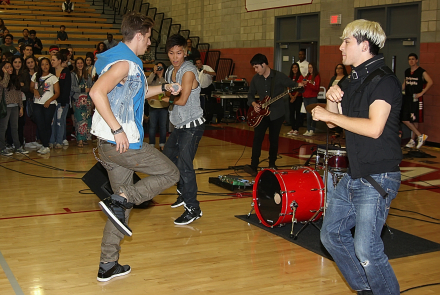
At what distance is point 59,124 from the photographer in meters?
9.85

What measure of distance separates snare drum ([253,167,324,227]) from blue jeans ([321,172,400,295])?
1668mm

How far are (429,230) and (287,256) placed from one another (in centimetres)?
169

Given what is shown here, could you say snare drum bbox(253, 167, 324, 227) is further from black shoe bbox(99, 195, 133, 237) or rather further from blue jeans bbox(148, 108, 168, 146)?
blue jeans bbox(148, 108, 168, 146)

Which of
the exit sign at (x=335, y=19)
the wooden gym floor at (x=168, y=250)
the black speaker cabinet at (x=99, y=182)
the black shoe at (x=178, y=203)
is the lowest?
the wooden gym floor at (x=168, y=250)

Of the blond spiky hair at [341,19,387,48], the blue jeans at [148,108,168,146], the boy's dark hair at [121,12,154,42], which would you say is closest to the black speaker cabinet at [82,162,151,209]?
the boy's dark hair at [121,12,154,42]

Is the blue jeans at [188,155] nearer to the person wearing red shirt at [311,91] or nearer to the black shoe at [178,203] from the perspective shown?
the black shoe at [178,203]

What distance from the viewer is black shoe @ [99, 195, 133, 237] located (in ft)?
11.0

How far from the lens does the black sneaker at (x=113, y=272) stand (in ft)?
12.1

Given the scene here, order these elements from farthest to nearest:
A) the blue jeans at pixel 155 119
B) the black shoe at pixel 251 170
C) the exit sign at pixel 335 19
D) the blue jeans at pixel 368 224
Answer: the exit sign at pixel 335 19 < the blue jeans at pixel 155 119 < the black shoe at pixel 251 170 < the blue jeans at pixel 368 224

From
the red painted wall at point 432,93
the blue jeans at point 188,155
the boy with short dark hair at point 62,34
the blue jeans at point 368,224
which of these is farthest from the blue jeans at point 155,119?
the boy with short dark hair at point 62,34

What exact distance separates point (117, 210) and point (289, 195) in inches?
70.2

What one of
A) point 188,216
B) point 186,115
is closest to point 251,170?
point 188,216

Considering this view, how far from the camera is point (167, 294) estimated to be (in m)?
3.48

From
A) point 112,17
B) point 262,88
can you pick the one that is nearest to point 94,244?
point 262,88
